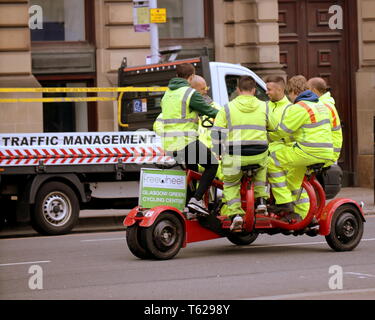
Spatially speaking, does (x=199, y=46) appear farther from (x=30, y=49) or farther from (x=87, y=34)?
(x=30, y=49)

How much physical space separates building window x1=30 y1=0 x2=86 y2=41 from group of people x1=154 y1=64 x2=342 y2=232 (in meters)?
11.2

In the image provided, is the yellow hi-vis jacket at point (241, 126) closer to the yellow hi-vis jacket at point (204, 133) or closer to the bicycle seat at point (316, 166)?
the yellow hi-vis jacket at point (204, 133)

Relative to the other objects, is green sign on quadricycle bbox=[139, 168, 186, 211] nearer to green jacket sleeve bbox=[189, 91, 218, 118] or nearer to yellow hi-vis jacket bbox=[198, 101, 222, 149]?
yellow hi-vis jacket bbox=[198, 101, 222, 149]

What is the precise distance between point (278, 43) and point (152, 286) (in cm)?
1456

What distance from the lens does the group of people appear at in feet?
35.4

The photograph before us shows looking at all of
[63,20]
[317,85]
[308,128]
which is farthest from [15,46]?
[308,128]

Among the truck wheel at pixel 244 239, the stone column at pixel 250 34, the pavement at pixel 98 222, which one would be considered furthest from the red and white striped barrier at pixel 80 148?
the stone column at pixel 250 34

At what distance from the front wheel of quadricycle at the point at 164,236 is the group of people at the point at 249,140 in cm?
30

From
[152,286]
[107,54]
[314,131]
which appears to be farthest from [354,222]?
[107,54]

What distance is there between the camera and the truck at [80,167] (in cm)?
1500

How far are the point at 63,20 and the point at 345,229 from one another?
12266 millimetres

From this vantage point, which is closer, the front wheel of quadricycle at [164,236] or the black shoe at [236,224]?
the front wheel of quadricycle at [164,236]

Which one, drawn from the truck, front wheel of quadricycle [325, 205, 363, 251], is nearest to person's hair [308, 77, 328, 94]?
front wheel of quadricycle [325, 205, 363, 251]

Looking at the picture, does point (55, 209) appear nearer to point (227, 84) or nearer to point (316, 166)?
point (227, 84)
